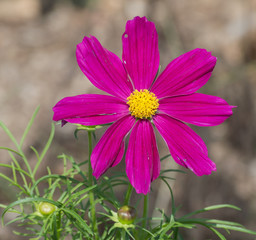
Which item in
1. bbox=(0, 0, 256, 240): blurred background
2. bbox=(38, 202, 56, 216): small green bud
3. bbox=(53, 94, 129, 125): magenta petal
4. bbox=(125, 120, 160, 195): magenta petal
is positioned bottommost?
bbox=(38, 202, 56, 216): small green bud

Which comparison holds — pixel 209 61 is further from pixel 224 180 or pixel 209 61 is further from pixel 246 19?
pixel 246 19

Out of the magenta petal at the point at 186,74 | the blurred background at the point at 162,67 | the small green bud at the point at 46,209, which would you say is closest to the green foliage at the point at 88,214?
the small green bud at the point at 46,209

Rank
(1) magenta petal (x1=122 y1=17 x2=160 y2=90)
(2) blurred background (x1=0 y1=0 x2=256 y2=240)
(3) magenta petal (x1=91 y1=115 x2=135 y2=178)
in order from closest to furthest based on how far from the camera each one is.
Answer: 1. (3) magenta petal (x1=91 y1=115 x2=135 y2=178)
2. (1) magenta petal (x1=122 y1=17 x2=160 y2=90)
3. (2) blurred background (x1=0 y1=0 x2=256 y2=240)

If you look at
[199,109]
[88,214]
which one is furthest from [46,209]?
[199,109]

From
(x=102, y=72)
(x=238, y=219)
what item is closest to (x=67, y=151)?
(x=238, y=219)

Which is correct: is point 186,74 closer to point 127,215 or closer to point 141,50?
point 141,50

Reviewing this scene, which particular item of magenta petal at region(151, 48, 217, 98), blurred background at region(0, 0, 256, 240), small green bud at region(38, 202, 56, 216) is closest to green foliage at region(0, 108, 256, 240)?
small green bud at region(38, 202, 56, 216)

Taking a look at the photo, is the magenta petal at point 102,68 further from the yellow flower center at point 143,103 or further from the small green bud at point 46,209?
the small green bud at point 46,209

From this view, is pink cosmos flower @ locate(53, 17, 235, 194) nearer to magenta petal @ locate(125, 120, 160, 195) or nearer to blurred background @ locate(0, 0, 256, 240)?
magenta petal @ locate(125, 120, 160, 195)
